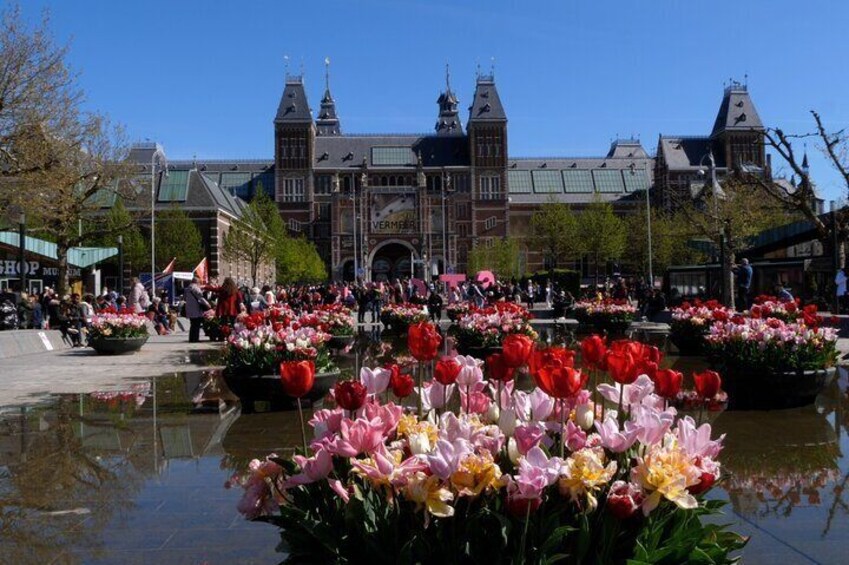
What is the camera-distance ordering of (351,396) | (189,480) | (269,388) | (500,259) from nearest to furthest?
(351,396)
(189,480)
(269,388)
(500,259)

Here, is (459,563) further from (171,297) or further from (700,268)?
(171,297)

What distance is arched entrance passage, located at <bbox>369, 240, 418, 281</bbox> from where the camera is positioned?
275ft

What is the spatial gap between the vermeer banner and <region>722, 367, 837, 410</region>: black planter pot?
236 feet

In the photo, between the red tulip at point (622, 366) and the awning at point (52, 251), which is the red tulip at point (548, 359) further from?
the awning at point (52, 251)

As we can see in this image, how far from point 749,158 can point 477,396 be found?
8208 cm

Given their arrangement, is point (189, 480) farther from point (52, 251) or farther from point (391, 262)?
point (391, 262)

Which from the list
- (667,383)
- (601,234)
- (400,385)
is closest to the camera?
(667,383)

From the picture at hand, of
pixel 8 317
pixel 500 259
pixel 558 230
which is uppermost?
pixel 558 230

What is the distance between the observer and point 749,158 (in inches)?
3066

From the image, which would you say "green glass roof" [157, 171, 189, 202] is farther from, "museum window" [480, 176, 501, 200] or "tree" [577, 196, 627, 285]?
"museum window" [480, 176, 501, 200]

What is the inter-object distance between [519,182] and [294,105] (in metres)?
25.0

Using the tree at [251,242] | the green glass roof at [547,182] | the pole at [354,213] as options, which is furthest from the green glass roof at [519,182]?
the tree at [251,242]

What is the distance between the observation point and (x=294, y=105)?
260 ft

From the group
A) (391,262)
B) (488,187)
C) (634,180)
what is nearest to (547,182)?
(488,187)
